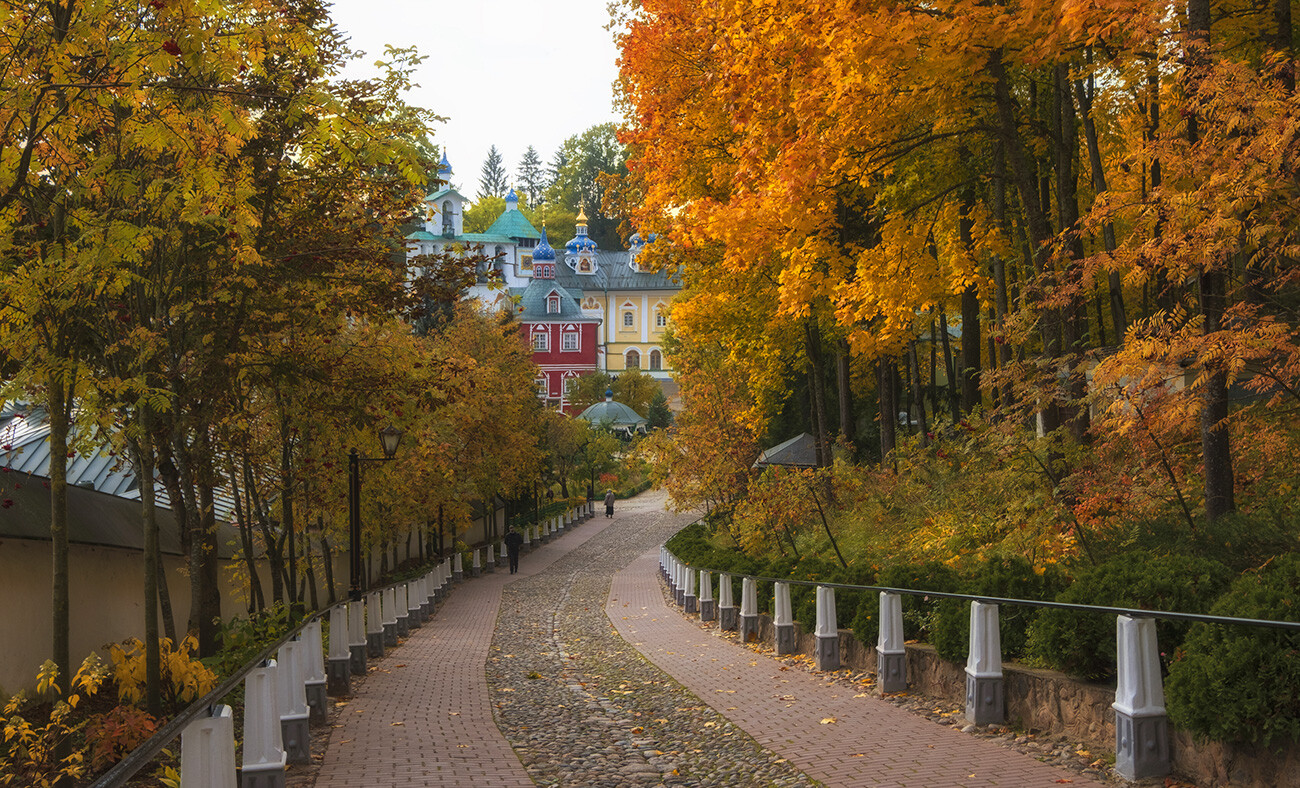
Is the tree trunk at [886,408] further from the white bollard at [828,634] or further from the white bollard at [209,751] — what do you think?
the white bollard at [209,751]

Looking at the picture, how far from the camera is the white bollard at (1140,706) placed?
6.40 meters

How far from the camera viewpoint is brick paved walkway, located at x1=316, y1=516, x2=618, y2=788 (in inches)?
306

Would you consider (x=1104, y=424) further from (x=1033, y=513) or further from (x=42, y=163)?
(x=42, y=163)

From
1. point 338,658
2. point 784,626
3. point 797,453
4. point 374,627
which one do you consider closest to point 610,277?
point 797,453

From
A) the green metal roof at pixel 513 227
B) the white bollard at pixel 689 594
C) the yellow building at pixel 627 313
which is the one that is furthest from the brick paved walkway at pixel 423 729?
the green metal roof at pixel 513 227

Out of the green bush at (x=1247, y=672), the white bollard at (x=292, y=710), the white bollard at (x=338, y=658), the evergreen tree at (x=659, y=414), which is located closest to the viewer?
the green bush at (x=1247, y=672)

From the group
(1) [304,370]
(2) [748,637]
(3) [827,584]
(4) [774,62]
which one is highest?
(4) [774,62]

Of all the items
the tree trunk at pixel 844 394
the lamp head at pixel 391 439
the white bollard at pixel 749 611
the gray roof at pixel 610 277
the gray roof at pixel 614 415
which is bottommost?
the white bollard at pixel 749 611

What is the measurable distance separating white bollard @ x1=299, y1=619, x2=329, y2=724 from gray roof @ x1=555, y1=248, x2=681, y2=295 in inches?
3651

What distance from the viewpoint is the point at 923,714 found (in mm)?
9250

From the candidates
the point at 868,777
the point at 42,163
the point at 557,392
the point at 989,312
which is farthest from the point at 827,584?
the point at 557,392

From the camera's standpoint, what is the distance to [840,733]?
870 centimetres

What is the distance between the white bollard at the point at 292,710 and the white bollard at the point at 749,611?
9.09 m

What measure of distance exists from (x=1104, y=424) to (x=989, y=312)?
742 inches
